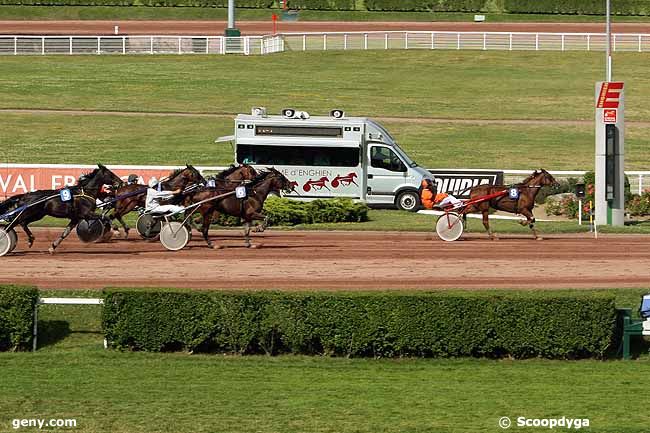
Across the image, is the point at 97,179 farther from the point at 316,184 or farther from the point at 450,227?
the point at 316,184

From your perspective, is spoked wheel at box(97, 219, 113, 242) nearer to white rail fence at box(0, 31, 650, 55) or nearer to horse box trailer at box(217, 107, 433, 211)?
horse box trailer at box(217, 107, 433, 211)

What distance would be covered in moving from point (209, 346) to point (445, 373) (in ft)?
11.1

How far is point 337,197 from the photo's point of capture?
33.3 m

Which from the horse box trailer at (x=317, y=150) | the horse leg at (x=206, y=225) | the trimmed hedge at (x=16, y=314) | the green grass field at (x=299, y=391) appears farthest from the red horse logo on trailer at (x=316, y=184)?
the trimmed hedge at (x=16, y=314)

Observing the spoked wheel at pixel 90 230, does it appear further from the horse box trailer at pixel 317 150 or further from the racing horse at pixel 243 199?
the horse box trailer at pixel 317 150

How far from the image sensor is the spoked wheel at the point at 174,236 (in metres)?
25.5

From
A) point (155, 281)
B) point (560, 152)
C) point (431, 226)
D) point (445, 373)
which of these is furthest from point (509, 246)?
point (560, 152)

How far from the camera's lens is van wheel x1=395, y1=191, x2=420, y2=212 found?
33906 mm

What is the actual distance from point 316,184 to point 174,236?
856 centimetres

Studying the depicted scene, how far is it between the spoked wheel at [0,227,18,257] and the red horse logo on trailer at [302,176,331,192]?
10.5 metres

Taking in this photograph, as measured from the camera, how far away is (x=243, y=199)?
25.4 metres

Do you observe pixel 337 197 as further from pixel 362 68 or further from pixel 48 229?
pixel 362 68

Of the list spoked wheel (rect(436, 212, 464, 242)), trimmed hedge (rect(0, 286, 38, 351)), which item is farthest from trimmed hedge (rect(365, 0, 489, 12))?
trimmed hedge (rect(0, 286, 38, 351))

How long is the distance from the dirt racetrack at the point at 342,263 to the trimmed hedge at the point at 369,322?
350cm
